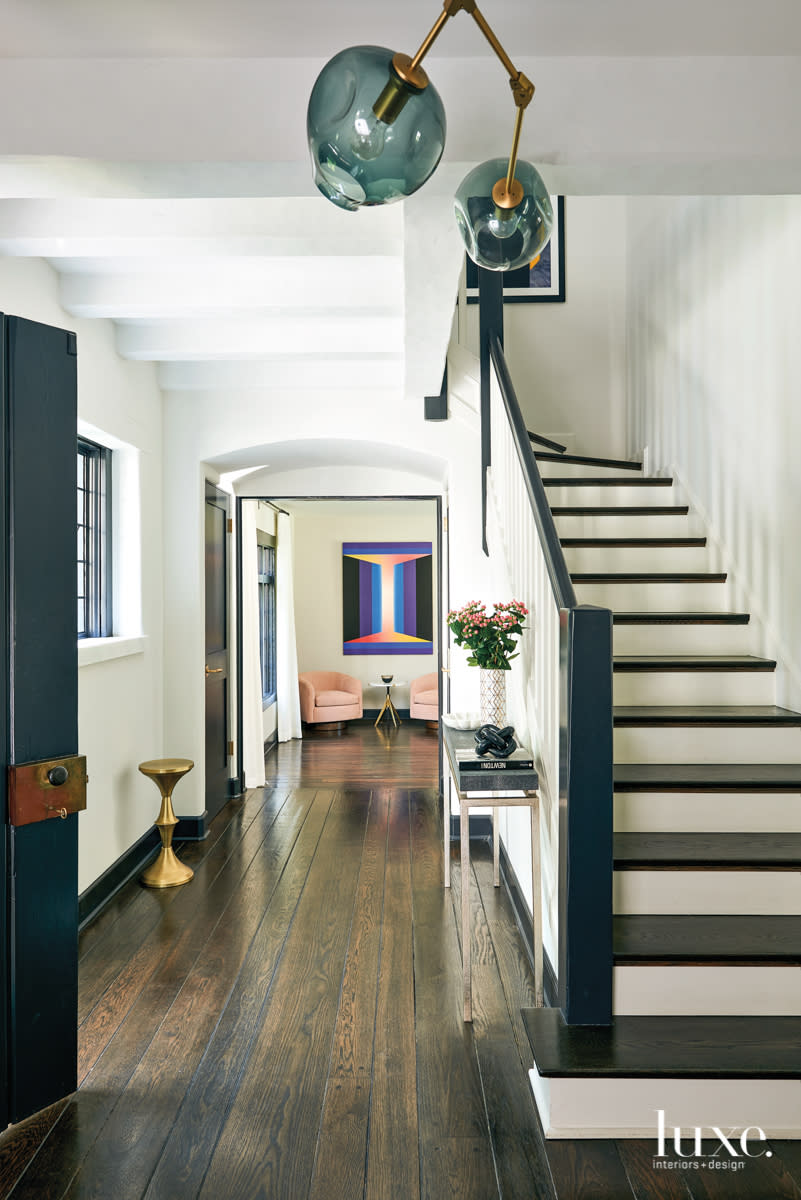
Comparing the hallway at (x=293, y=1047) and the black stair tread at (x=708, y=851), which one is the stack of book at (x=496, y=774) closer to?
the black stair tread at (x=708, y=851)

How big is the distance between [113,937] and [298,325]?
2977 millimetres

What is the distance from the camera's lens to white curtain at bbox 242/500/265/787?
254 inches

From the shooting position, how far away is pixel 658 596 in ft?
12.5

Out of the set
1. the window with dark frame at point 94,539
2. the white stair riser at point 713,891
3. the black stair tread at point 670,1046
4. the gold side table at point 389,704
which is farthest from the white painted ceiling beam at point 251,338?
the gold side table at point 389,704

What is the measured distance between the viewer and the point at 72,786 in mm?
2371

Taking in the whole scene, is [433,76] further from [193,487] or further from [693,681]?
[193,487]

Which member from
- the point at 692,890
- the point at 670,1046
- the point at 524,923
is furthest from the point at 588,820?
the point at 524,923

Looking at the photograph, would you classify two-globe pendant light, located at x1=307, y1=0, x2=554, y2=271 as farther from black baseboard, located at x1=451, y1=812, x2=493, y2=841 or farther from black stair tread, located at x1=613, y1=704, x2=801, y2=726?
black baseboard, located at x1=451, y1=812, x2=493, y2=841

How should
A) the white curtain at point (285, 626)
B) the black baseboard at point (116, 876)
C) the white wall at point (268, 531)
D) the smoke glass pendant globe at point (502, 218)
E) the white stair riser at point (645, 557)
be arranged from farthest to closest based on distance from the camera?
the white curtain at point (285, 626) < the white wall at point (268, 531) < the white stair riser at point (645, 557) < the black baseboard at point (116, 876) < the smoke glass pendant globe at point (502, 218)

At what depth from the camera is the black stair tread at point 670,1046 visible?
2.11 meters

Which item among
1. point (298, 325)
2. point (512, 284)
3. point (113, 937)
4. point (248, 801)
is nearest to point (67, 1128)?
point (113, 937)

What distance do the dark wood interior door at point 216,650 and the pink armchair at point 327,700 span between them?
368 centimetres

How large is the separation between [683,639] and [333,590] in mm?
7522

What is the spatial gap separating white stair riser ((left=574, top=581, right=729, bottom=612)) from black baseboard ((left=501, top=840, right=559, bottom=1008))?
134 cm
